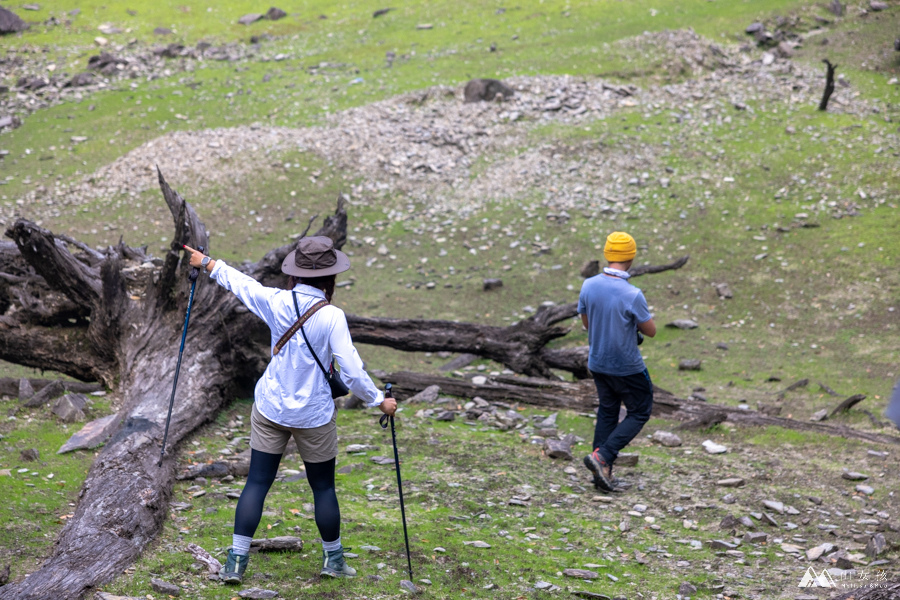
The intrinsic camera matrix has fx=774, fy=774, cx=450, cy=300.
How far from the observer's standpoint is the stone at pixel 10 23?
2772 cm

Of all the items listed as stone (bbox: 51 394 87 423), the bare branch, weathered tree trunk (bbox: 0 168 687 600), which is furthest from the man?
stone (bbox: 51 394 87 423)

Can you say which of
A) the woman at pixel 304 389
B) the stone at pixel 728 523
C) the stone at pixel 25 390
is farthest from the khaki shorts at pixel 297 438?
the stone at pixel 25 390

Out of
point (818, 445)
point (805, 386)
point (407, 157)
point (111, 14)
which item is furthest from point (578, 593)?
point (111, 14)

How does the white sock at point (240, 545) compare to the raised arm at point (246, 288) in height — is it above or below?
below

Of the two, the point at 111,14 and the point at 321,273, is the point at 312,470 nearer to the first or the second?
the point at 321,273

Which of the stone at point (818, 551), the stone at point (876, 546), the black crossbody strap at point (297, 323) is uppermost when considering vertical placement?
the black crossbody strap at point (297, 323)

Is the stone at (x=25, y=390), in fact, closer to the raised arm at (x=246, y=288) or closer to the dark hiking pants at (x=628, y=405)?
the raised arm at (x=246, y=288)

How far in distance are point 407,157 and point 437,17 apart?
11290 millimetres

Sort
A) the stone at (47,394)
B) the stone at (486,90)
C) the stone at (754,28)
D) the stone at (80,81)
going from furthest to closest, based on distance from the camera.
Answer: the stone at (754,28) → the stone at (80,81) → the stone at (486,90) → the stone at (47,394)

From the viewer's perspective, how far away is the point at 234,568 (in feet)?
15.2

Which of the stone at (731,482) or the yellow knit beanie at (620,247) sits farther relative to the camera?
the stone at (731,482)

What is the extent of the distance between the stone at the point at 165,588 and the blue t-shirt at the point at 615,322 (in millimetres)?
3981

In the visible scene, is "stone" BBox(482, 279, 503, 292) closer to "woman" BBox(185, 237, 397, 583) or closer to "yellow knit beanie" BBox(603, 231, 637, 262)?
"yellow knit beanie" BBox(603, 231, 637, 262)

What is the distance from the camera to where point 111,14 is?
96.5 feet
